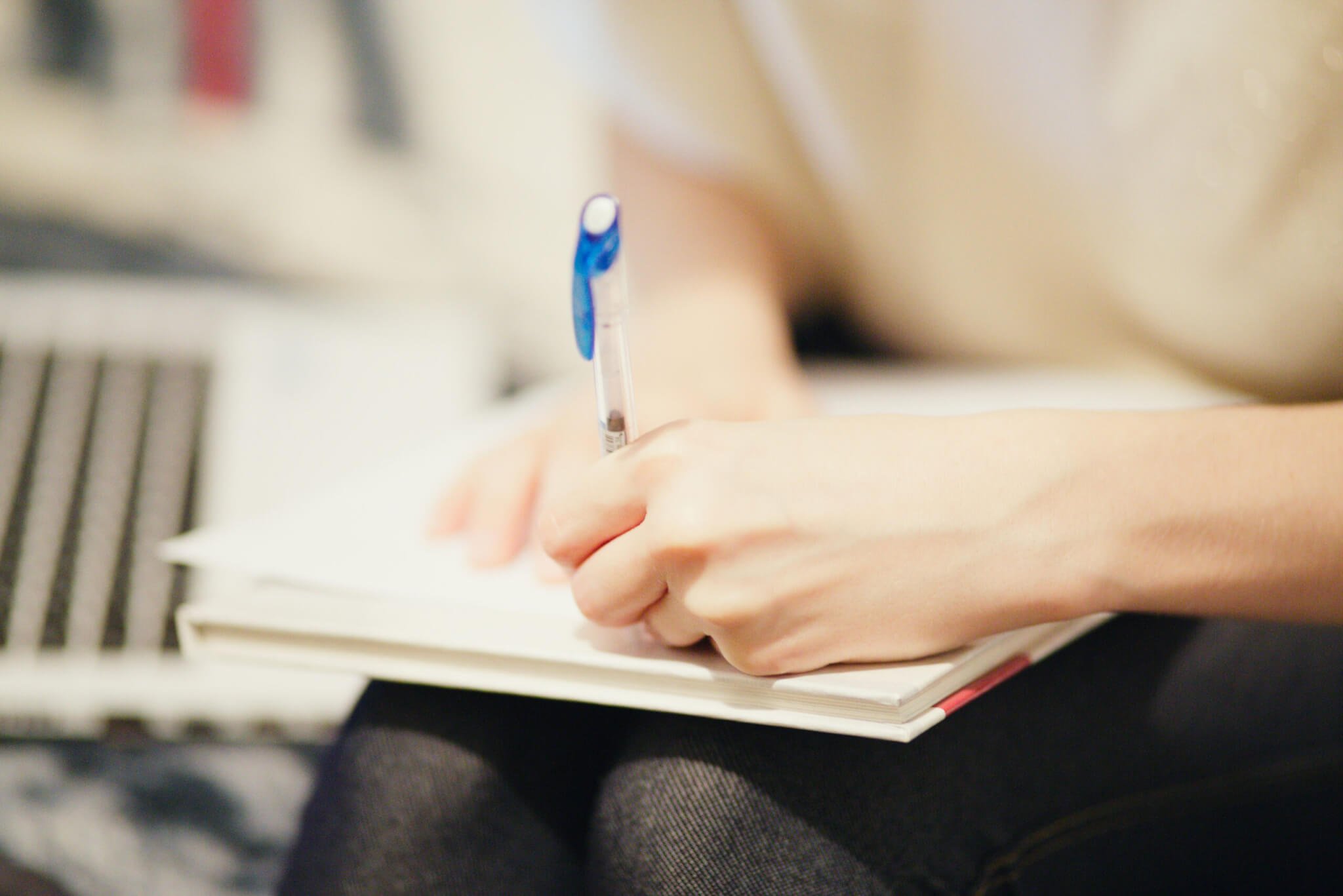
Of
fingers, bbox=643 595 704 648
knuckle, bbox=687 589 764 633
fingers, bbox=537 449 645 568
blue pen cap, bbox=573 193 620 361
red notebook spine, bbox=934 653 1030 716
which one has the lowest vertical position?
red notebook spine, bbox=934 653 1030 716

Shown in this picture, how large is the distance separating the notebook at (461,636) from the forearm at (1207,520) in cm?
3

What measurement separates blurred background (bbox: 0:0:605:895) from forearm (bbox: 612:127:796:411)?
182mm

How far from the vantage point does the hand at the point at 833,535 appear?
244 mm

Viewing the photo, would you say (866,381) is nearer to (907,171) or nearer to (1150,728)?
(907,171)

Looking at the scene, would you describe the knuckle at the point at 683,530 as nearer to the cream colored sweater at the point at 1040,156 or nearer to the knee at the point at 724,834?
the knee at the point at 724,834

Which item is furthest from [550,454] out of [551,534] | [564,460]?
[551,534]

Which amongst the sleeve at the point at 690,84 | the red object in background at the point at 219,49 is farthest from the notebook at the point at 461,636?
the red object in background at the point at 219,49

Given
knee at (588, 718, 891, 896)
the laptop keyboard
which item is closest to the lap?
knee at (588, 718, 891, 896)

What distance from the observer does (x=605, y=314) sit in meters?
0.25

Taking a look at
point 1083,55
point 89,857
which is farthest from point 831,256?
point 89,857

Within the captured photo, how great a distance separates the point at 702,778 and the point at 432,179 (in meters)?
0.69

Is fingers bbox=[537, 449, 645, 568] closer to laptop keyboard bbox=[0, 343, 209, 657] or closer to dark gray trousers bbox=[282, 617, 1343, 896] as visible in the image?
dark gray trousers bbox=[282, 617, 1343, 896]

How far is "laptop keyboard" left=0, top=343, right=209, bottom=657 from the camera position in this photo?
1.63 feet

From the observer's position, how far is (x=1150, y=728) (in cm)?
32
